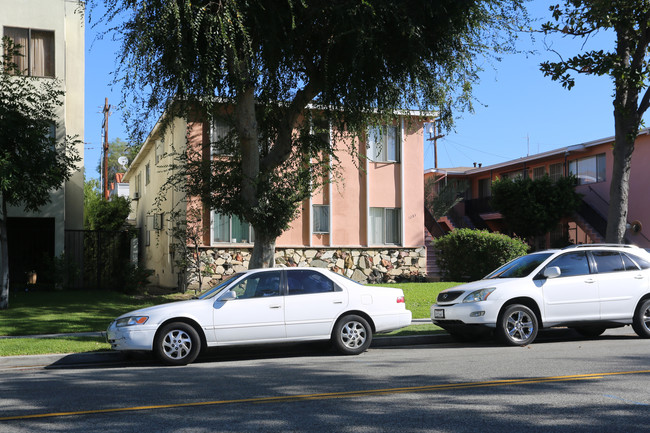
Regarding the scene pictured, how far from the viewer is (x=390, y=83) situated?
1541cm

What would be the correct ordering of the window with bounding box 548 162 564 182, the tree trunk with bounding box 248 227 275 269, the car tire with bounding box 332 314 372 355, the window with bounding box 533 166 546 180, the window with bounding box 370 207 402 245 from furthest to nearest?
the window with bounding box 533 166 546 180, the window with bounding box 548 162 564 182, the window with bounding box 370 207 402 245, the tree trunk with bounding box 248 227 275 269, the car tire with bounding box 332 314 372 355

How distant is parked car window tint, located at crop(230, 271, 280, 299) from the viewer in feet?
34.3

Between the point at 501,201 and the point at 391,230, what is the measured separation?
9.39 metres

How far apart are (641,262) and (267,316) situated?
7158 millimetres

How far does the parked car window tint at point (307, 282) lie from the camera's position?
35.0 feet

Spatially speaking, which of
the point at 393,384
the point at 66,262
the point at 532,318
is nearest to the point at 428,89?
the point at 532,318

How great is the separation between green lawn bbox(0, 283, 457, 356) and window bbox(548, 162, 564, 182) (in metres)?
15.2

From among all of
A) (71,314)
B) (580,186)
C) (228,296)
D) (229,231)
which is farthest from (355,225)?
(228,296)

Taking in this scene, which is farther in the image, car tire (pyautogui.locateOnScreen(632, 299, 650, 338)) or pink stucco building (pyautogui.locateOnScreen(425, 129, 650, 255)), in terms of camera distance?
pink stucco building (pyautogui.locateOnScreen(425, 129, 650, 255))

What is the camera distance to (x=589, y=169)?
105ft

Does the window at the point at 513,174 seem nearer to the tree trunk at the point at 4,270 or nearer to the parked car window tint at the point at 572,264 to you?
the parked car window tint at the point at 572,264

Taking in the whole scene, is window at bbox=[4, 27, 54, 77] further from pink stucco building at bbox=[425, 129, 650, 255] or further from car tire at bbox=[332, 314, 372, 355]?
pink stucco building at bbox=[425, 129, 650, 255]

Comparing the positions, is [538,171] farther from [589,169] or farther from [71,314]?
[71,314]

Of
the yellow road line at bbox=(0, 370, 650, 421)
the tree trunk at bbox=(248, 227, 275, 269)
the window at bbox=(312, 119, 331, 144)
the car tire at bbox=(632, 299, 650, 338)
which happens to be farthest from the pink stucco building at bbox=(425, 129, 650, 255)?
the yellow road line at bbox=(0, 370, 650, 421)
